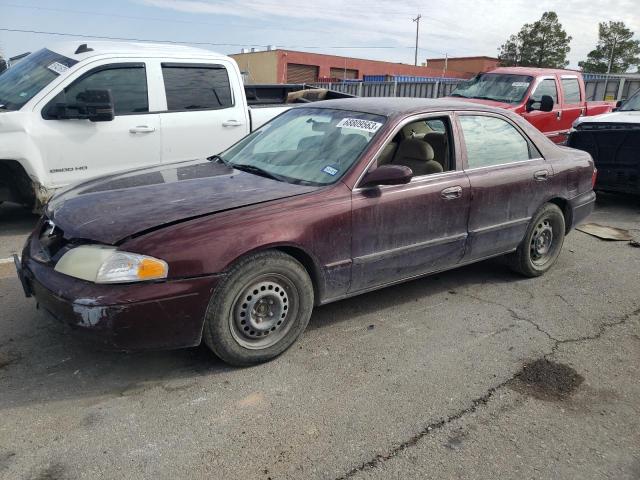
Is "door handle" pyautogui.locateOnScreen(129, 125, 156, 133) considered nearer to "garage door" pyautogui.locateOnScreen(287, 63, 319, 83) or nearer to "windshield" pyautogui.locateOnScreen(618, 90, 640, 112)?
"windshield" pyautogui.locateOnScreen(618, 90, 640, 112)

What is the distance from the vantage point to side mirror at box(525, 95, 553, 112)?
9672 millimetres

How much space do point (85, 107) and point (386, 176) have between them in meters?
3.62

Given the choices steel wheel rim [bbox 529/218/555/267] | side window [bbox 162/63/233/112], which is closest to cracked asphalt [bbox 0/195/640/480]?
steel wheel rim [bbox 529/218/555/267]

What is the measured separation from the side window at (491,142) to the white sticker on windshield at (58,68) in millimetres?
4184

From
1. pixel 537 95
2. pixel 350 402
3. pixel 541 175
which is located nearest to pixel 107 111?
pixel 350 402

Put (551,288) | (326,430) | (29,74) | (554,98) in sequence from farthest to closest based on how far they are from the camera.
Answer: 1. (554,98)
2. (29,74)
3. (551,288)
4. (326,430)

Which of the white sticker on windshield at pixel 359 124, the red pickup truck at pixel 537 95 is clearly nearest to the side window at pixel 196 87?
the white sticker on windshield at pixel 359 124

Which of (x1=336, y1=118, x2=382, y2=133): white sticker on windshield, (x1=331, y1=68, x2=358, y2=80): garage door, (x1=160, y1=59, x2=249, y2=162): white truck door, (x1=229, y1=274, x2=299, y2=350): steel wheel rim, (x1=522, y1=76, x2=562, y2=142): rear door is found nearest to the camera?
(x1=229, y1=274, x2=299, y2=350): steel wheel rim

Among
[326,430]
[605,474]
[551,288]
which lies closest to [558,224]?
[551,288]

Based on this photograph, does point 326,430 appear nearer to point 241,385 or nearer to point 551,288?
point 241,385

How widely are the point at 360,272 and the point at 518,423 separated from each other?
52.9 inches

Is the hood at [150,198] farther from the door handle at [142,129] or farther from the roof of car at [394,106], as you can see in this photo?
the door handle at [142,129]

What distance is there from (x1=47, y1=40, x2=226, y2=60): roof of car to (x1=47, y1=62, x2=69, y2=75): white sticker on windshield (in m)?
0.15

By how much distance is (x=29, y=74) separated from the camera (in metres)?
5.88
